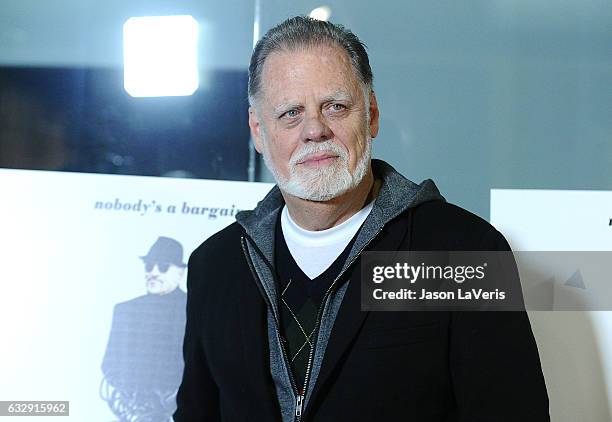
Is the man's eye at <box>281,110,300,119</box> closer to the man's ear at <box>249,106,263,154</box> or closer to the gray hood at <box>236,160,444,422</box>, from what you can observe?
the man's ear at <box>249,106,263,154</box>

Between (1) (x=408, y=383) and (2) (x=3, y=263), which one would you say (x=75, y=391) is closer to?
(2) (x=3, y=263)

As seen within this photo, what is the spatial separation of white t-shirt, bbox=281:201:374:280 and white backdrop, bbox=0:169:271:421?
487 millimetres

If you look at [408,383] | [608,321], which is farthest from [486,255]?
[608,321]

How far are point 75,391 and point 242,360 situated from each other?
69cm

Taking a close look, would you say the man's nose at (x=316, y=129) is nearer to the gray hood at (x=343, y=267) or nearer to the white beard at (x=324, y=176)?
the white beard at (x=324, y=176)

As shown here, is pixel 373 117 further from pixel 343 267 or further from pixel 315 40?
pixel 343 267

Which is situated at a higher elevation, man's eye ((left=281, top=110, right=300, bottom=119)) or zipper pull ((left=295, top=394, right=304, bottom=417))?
man's eye ((left=281, top=110, right=300, bottom=119))

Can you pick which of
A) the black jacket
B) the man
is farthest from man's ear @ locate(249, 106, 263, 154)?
the black jacket

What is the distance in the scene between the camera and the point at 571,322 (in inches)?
71.2

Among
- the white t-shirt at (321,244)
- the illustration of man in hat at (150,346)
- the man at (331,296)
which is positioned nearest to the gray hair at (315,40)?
the man at (331,296)

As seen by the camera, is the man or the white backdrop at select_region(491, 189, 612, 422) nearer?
the man

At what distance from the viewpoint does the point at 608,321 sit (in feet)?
5.90

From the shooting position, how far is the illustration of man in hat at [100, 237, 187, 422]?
6.52ft

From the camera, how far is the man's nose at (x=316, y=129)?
1450 millimetres
